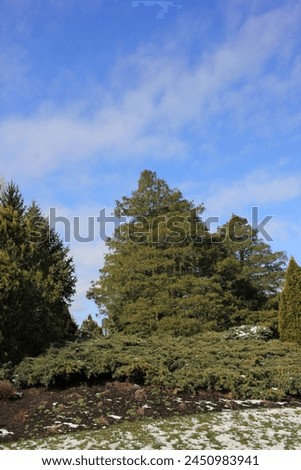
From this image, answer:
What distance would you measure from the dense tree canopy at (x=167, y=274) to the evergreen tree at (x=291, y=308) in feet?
13.0

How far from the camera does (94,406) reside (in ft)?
33.1

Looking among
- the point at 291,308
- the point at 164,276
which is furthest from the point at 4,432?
the point at 164,276

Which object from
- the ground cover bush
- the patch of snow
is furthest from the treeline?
the patch of snow

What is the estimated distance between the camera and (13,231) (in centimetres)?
1501

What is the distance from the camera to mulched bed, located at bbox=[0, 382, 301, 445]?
908 cm

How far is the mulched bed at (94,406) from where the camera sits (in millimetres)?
9078

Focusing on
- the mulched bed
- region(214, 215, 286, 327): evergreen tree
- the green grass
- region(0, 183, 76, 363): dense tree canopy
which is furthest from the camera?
region(214, 215, 286, 327): evergreen tree

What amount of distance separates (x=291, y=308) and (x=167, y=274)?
6.56 meters

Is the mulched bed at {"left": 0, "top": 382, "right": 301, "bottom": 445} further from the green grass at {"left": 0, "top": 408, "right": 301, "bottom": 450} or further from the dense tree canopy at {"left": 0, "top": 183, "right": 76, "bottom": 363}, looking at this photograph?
the dense tree canopy at {"left": 0, "top": 183, "right": 76, "bottom": 363}

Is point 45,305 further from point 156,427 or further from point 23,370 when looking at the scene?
point 156,427

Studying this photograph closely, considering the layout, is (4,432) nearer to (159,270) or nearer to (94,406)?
(94,406)

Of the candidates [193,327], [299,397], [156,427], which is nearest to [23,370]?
[156,427]

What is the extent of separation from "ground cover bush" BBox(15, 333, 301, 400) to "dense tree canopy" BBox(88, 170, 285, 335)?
938cm

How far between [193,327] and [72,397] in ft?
42.1
